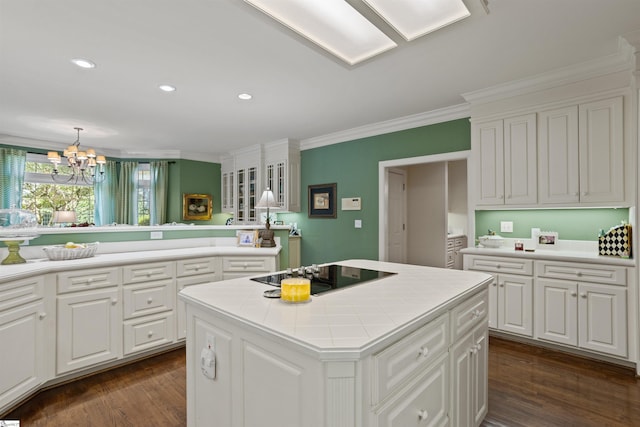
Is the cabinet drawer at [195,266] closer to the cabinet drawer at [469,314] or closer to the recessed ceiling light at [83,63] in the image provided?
the recessed ceiling light at [83,63]

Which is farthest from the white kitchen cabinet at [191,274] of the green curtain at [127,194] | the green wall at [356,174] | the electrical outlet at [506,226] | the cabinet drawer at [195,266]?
the green curtain at [127,194]

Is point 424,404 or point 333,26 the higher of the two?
point 333,26

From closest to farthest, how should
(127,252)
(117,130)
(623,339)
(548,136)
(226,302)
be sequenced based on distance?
(226,302) < (623,339) < (548,136) < (127,252) < (117,130)

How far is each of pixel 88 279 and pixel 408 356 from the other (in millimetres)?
2571

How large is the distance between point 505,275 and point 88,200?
7.13 m

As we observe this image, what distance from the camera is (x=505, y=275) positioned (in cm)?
321

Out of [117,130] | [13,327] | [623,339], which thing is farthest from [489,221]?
[117,130]

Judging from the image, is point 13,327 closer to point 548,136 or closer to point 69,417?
point 69,417

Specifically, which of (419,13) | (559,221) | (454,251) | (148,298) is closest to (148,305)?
(148,298)

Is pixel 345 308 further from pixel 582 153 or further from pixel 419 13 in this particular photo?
pixel 582 153

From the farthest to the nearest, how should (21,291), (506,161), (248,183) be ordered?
1. (248,183)
2. (506,161)
3. (21,291)

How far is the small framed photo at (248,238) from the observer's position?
3.84m

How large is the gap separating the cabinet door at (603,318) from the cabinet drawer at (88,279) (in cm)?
398

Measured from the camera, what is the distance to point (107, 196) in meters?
6.38
